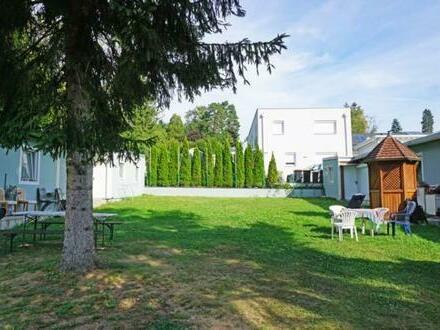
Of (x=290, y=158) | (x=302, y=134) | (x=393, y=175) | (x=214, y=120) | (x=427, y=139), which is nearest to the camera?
(x=393, y=175)

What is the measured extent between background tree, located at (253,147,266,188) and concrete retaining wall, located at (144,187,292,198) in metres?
0.88

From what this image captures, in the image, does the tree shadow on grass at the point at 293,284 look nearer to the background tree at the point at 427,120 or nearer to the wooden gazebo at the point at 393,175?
the wooden gazebo at the point at 393,175

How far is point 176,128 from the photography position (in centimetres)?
5619

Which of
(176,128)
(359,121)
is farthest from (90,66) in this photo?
(359,121)

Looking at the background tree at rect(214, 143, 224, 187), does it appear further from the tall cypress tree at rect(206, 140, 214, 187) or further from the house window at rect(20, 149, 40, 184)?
the house window at rect(20, 149, 40, 184)

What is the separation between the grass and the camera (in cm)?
450

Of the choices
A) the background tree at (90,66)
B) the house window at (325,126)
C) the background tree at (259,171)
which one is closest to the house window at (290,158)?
the house window at (325,126)

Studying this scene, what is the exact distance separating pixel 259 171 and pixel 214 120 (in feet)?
124

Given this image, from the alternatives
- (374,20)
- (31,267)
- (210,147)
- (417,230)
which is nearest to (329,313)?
(31,267)

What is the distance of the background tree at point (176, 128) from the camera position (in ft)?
182

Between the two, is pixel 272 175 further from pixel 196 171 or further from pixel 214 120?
pixel 214 120

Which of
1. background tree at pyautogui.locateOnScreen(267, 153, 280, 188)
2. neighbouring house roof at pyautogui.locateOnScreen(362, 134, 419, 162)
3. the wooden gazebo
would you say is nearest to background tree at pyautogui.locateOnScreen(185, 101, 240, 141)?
background tree at pyautogui.locateOnScreen(267, 153, 280, 188)

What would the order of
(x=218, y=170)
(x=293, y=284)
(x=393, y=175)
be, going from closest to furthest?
(x=293, y=284), (x=393, y=175), (x=218, y=170)

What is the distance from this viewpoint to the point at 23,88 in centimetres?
679
